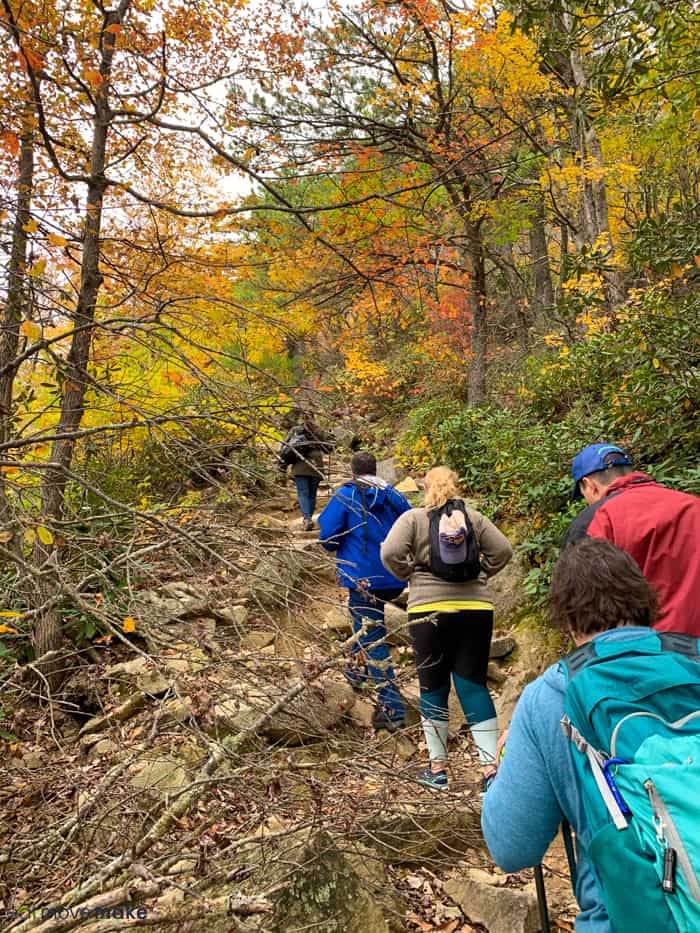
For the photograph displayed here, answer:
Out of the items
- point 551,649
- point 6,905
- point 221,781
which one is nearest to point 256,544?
point 221,781

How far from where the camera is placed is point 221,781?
7.91 ft

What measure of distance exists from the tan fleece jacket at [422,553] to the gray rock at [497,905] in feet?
4.77

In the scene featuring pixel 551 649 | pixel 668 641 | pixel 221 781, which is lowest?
pixel 551 649

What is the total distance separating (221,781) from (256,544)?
1017mm

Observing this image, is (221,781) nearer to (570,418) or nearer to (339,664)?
(339,664)

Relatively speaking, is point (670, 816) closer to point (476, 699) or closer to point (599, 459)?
point (599, 459)

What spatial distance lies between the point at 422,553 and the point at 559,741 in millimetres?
2188

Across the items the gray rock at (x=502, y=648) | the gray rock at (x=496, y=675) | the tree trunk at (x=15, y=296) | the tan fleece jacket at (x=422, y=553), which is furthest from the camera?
the gray rock at (x=502, y=648)

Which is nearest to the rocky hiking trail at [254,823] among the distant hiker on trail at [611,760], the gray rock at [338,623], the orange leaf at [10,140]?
the distant hiker on trail at [611,760]

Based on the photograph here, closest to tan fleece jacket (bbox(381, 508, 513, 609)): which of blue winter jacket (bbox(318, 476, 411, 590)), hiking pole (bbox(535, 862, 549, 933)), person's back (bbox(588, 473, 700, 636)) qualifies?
blue winter jacket (bbox(318, 476, 411, 590))

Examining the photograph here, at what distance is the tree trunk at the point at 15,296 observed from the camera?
3004 millimetres

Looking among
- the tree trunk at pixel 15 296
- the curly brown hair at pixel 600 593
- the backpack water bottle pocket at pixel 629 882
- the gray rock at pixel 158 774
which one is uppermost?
the tree trunk at pixel 15 296

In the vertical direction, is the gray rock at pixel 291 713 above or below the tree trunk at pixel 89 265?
below

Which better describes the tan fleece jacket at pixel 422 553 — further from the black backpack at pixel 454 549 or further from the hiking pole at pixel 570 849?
the hiking pole at pixel 570 849
